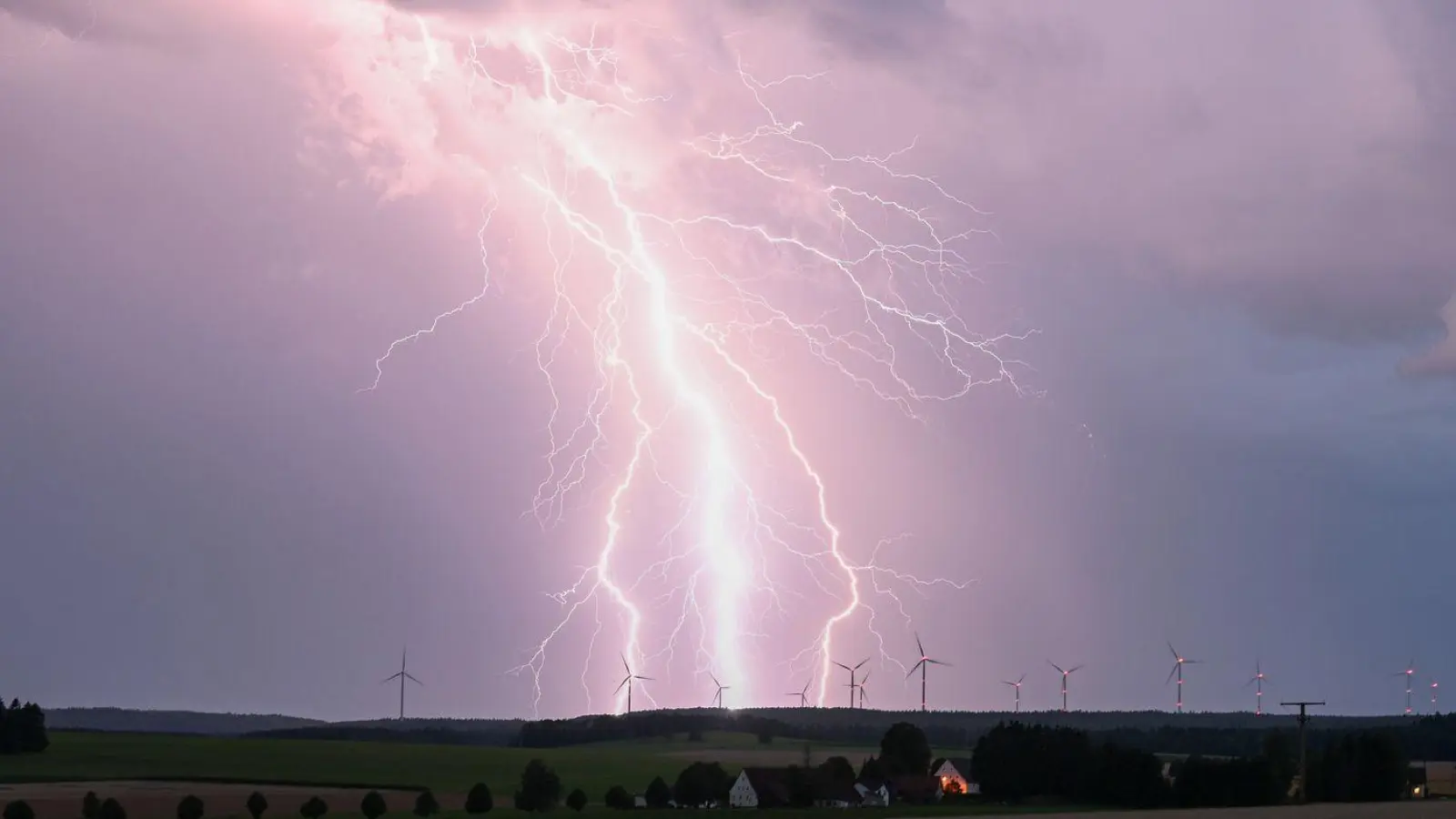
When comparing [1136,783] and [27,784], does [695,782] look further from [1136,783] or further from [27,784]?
[27,784]

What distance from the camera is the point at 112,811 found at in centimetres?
6166

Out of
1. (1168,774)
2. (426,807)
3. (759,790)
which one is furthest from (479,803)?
(1168,774)

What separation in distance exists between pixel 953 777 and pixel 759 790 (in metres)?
16.7

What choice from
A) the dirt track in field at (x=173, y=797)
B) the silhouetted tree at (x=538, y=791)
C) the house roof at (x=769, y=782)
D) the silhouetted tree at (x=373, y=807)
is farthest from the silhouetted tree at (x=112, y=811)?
the house roof at (x=769, y=782)

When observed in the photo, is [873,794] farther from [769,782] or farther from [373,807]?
[373,807]

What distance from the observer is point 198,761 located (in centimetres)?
9950

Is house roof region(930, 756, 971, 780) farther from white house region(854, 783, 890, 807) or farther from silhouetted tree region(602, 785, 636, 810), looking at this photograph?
silhouetted tree region(602, 785, 636, 810)

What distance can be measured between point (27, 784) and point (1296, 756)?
2462 inches

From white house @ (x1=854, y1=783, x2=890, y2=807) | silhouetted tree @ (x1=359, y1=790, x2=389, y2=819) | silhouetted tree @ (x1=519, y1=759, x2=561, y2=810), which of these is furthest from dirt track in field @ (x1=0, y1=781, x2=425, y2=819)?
white house @ (x1=854, y1=783, x2=890, y2=807)

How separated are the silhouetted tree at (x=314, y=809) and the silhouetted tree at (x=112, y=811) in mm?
6041

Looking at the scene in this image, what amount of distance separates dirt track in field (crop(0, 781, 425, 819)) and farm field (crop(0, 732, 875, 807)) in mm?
2662

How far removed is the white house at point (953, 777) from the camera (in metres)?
97.7

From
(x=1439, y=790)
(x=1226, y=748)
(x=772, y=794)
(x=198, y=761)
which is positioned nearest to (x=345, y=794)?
A: (x=772, y=794)

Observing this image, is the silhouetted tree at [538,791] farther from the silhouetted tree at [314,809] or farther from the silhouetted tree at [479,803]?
the silhouetted tree at [314,809]
